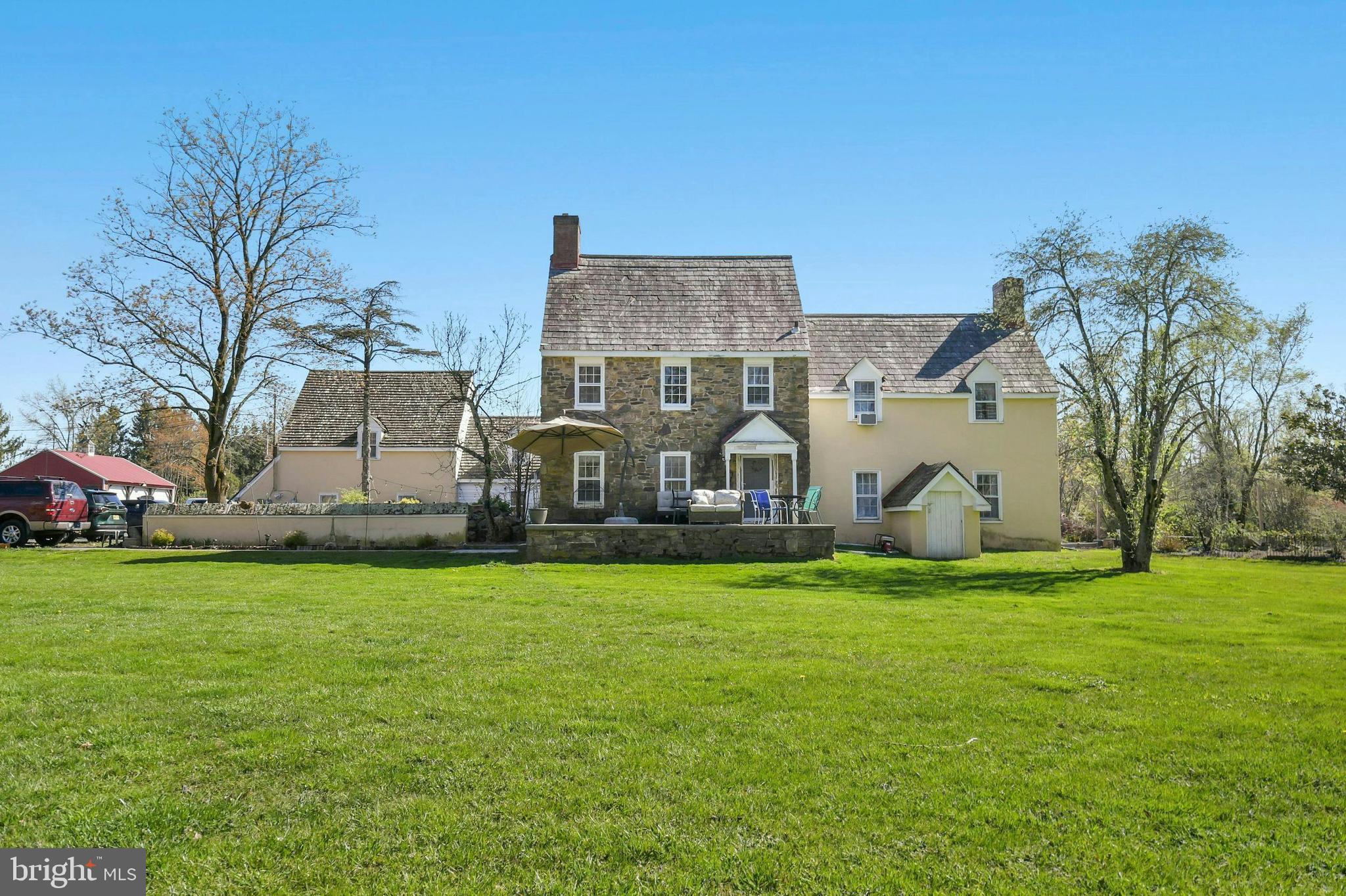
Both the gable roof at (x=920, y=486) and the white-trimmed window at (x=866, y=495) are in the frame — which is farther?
the white-trimmed window at (x=866, y=495)

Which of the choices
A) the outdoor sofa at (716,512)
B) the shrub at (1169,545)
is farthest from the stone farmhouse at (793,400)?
the shrub at (1169,545)

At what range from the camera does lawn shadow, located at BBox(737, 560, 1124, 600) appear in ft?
50.6

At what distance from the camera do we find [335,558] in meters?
19.9

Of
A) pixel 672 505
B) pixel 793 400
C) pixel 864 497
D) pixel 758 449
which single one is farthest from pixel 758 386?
pixel 864 497

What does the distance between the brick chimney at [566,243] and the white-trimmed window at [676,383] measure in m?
4.79

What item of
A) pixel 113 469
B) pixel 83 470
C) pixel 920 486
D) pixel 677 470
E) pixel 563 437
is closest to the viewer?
pixel 563 437

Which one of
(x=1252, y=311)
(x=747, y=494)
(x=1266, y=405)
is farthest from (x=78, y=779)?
(x=1266, y=405)

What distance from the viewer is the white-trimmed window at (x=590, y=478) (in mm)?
25062

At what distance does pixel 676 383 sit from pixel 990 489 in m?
10.8

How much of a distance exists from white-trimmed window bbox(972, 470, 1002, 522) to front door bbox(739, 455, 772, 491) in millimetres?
7190

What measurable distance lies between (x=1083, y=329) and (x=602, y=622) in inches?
633

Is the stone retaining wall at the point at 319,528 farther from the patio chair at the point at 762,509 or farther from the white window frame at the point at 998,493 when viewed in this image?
the white window frame at the point at 998,493

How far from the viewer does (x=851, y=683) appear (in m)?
7.27

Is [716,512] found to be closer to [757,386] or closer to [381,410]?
[757,386]
